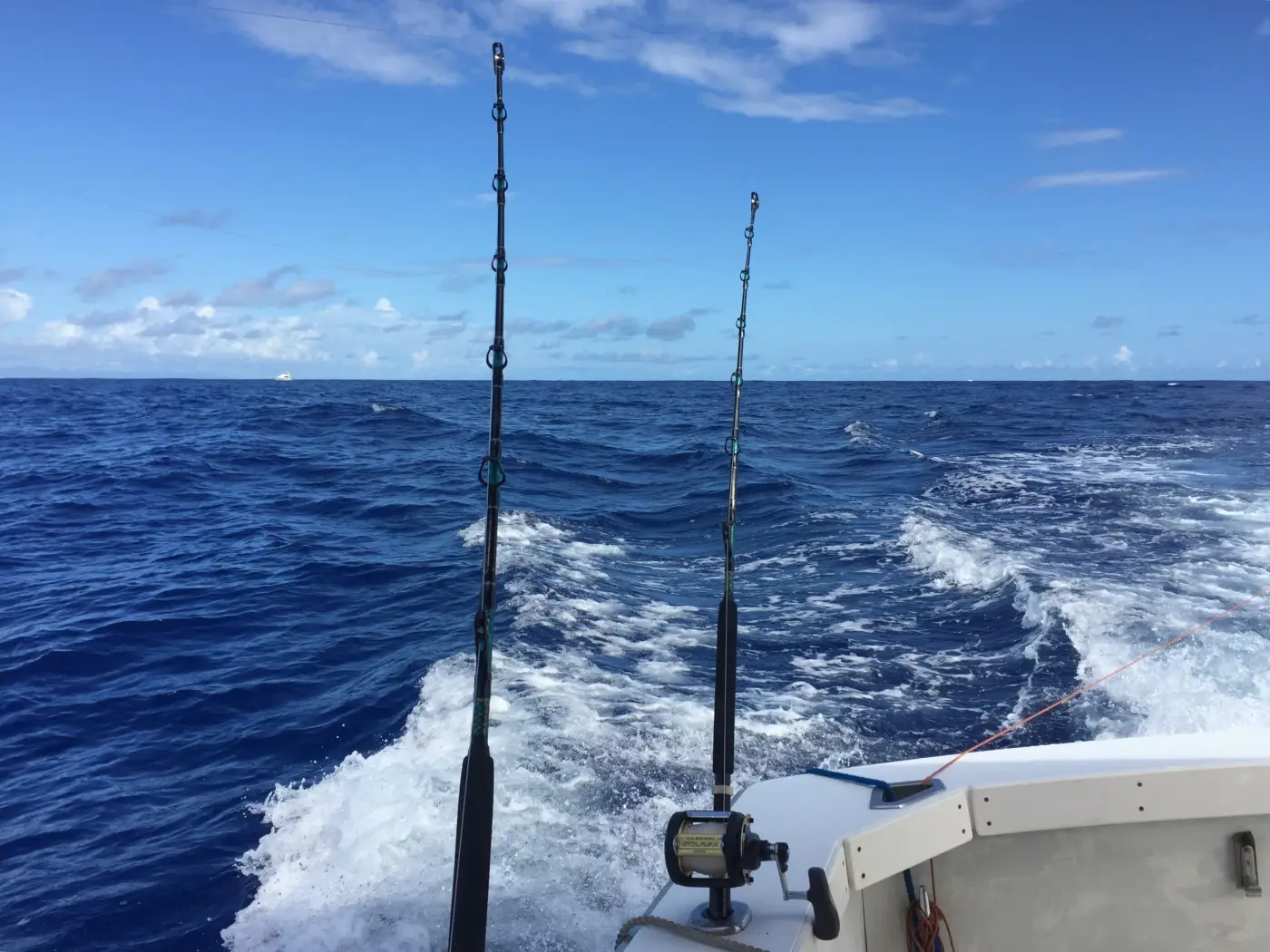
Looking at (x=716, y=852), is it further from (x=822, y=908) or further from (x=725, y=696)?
(x=725, y=696)

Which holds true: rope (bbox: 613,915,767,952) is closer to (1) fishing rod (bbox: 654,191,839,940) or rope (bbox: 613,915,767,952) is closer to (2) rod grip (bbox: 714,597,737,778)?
(1) fishing rod (bbox: 654,191,839,940)

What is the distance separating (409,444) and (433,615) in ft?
46.9

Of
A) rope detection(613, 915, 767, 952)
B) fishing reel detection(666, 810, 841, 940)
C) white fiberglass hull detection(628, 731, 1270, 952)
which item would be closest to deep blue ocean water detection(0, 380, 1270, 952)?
white fiberglass hull detection(628, 731, 1270, 952)

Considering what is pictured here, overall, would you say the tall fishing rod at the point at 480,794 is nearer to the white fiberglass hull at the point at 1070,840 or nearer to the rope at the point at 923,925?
the white fiberglass hull at the point at 1070,840

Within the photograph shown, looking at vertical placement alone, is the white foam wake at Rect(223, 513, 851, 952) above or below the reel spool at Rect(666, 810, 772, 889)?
below

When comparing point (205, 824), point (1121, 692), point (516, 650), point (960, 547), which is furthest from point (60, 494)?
point (1121, 692)

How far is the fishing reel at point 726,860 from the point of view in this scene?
1770 millimetres

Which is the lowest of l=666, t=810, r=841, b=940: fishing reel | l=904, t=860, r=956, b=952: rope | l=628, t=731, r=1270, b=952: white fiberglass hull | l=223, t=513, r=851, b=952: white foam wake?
l=223, t=513, r=851, b=952: white foam wake

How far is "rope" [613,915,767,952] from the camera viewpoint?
5.79ft

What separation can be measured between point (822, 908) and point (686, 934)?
288mm

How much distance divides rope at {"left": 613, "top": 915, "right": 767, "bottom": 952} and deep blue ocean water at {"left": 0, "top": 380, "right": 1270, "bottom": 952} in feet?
5.47

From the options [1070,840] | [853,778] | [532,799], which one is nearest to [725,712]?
[853,778]

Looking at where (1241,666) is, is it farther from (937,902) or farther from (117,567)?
(117,567)

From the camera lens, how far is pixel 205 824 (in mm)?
4410
